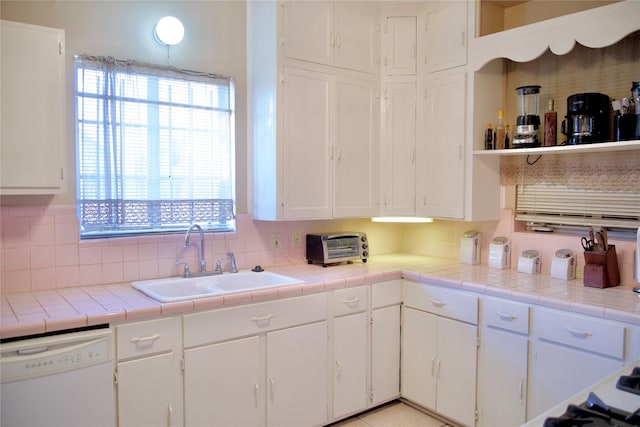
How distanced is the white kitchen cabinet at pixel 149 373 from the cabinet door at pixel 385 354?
1.25 metres

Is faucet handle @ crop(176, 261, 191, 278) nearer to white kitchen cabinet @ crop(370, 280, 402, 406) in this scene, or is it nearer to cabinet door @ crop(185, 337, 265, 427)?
cabinet door @ crop(185, 337, 265, 427)

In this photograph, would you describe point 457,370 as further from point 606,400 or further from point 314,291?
point 606,400

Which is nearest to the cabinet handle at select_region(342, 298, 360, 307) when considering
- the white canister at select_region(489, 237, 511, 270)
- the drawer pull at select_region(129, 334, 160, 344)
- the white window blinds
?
the white canister at select_region(489, 237, 511, 270)

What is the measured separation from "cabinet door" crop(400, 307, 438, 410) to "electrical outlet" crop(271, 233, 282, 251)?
0.92 m

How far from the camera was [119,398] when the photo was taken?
2.09 metres

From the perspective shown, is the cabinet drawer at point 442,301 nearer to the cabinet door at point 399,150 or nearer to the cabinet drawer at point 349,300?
the cabinet drawer at point 349,300

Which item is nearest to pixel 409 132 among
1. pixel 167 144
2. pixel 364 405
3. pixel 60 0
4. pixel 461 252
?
pixel 461 252

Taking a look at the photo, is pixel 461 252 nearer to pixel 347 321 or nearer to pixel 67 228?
pixel 347 321

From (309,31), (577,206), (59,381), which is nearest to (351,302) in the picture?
(577,206)

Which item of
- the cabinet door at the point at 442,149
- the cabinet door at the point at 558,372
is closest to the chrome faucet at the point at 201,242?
the cabinet door at the point at 442,149

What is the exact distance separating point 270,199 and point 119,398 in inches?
55.0

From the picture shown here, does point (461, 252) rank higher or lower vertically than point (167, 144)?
lower

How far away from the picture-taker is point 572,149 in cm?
268

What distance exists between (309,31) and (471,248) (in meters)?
1.79
